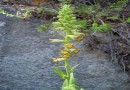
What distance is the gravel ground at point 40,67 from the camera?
323cm

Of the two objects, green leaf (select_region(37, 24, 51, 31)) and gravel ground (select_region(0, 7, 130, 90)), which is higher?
green leaf (select_region(37, 24, 51, 31))

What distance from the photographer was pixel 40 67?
3.64 m

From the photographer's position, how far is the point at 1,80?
128 inches

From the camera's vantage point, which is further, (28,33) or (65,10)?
(28,33)

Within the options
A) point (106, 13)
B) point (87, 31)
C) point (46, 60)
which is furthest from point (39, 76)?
point (106, 13)

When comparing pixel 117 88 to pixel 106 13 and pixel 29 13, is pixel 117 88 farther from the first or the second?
pixel 29 13

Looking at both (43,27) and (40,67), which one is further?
(43,27)

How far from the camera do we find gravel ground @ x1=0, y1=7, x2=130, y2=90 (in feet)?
10.6

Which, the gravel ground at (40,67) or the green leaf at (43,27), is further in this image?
the green leaf at (43,27)

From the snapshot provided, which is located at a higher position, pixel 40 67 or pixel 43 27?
pixel 43 27

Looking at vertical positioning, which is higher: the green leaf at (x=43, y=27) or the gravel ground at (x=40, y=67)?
the green leaf at (x=43, y=27)

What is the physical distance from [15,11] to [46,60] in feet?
8.62

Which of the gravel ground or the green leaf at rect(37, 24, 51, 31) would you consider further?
the green leaf at rect(37, 24, 51, 31)

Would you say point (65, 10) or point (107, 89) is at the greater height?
point (65, 10)
